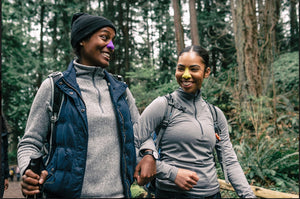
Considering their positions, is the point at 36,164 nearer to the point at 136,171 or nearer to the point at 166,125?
the point at 136,171

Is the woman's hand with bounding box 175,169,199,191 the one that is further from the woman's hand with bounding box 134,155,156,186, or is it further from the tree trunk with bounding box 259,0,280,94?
the tree trunk with bounding box 259,0,280,94

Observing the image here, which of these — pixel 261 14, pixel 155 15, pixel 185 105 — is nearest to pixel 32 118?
pixel 185 105

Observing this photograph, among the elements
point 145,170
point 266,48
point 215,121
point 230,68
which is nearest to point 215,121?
point 215,121

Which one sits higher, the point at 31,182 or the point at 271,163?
the point at 31,182

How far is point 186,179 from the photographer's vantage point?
1649mm

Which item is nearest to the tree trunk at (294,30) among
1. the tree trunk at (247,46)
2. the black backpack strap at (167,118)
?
the tree trunk at (247,46)

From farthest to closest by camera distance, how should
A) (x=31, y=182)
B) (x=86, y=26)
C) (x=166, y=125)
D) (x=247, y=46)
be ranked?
1. (x=247, y=46)
2. (x=166, y=125)
3. (x=86, y=26)
4. (x=31, y=182)

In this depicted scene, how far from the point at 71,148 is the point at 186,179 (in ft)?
2.51

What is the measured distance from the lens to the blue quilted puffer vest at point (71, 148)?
142 centimetres

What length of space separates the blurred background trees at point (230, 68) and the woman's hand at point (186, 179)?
4.09m

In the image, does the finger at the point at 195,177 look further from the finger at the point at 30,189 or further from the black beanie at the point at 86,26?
the black beanie at the point at 86,26

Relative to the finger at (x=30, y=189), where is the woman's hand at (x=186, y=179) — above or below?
below

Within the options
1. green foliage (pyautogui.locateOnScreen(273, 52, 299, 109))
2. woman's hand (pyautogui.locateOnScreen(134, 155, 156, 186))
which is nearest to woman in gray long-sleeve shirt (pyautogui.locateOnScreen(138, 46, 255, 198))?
woman's hand (pyautogui.locateOnScreen(134, 155, 156, 186))

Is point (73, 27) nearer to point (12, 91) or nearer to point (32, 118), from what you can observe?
point (32, 118)
